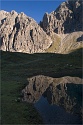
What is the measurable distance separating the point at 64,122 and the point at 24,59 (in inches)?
5554

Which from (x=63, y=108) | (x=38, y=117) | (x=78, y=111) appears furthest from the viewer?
(x=63, y=108)

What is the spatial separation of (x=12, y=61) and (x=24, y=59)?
1138 cm

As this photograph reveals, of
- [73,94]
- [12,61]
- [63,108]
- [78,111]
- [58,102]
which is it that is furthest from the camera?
[12,61]

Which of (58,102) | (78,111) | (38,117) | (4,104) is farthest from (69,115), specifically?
(4,104)

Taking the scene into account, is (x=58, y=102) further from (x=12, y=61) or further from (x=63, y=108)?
(x=12, y=61)

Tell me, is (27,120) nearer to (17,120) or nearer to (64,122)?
(17,120)

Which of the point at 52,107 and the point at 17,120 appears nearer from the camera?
the point at 17,120

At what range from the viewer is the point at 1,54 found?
7229 inches

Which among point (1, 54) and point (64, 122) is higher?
point (1, 54)

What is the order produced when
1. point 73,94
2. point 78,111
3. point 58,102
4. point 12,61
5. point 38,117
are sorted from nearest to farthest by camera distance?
point 38,117 → point 78,111 → point 58,102 → point 73,94 → point 12,61

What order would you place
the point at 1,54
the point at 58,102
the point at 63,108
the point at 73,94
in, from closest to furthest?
the point at 63,108 → the point at 58,102 → the point at 73,94 → the point at 1,54

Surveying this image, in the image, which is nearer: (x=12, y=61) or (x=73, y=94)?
(x=73, y=94)

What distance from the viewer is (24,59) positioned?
172 metres

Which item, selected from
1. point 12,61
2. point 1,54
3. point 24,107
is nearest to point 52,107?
point 24,107
